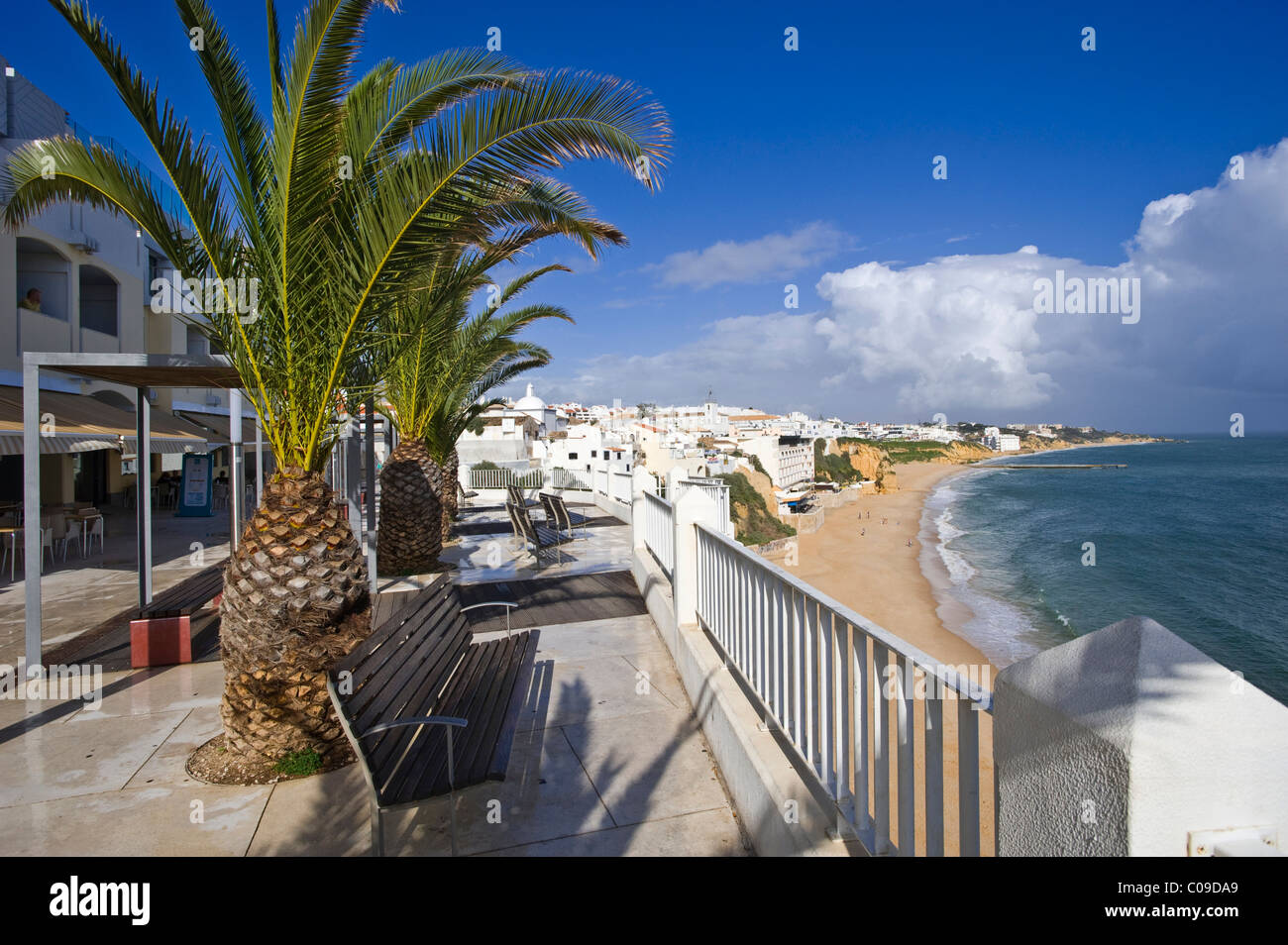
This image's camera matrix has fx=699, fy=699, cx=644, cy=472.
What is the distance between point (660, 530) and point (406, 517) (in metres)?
4.13

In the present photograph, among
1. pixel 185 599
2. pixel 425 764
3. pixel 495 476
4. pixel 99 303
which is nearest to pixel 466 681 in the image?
pixel 425 764

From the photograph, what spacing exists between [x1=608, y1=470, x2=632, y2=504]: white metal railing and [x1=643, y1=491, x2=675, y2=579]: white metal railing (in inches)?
290

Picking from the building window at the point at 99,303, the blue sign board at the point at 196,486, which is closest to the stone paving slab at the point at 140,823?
the blue sign board at the point at 196,486

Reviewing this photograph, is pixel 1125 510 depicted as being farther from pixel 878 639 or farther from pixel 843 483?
pixel 878 639

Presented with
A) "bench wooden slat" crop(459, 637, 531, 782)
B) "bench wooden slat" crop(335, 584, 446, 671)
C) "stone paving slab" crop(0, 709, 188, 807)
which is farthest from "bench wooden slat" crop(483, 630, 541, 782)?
"stone paving slab" crop(0, 709, 188, 807)

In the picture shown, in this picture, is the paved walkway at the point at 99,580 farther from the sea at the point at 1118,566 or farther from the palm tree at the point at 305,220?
the sea at the point at 1118,566

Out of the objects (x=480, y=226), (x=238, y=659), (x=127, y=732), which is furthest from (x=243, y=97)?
(x=127, y=732)

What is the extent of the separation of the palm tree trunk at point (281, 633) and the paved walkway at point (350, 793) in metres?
0.26

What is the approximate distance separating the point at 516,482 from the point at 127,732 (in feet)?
68.3

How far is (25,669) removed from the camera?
18.1 ft

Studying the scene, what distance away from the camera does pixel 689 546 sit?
505 centimetres

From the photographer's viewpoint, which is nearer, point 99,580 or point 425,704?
point 425,704

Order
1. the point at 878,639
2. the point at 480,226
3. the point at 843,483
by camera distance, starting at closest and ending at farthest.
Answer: the point at 878,639
the point at 480,226
the point at 843,483

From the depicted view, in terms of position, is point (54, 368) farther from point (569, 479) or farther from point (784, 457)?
point (784, 457)
